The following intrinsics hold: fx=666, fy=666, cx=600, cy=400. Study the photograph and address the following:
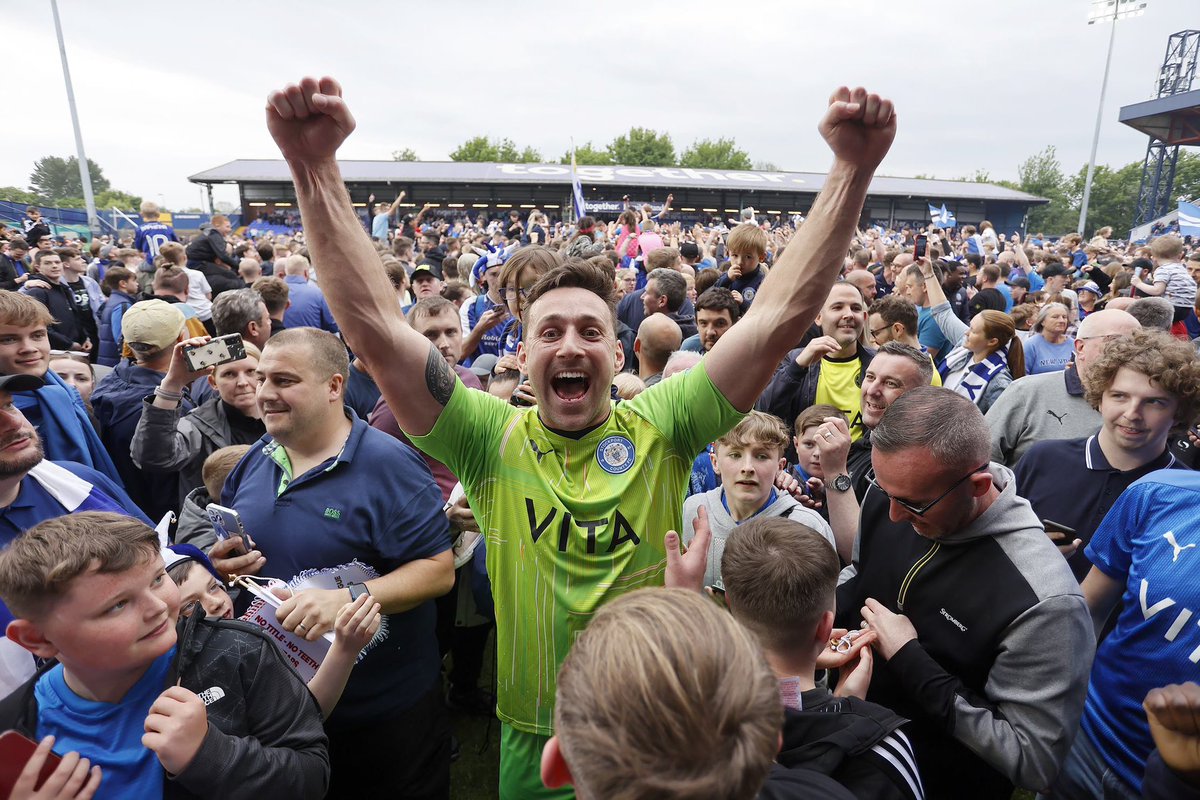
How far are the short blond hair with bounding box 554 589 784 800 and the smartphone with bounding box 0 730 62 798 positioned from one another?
1.21m

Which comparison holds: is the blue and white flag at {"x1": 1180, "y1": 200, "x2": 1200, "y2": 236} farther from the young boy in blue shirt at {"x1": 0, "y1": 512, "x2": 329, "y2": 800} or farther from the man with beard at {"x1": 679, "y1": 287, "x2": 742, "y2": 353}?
the young boy in blue shirt at {"x1": 0, "y1": 512, "x2": 329, "y2": 800}

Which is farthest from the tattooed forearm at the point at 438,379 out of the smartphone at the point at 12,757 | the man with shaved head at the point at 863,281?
the man with shaved head at the point at 863,281

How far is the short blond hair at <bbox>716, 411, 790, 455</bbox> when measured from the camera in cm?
299

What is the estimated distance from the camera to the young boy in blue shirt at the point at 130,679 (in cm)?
154

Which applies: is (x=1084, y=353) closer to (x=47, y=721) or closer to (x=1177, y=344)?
(x=1177, y=344)

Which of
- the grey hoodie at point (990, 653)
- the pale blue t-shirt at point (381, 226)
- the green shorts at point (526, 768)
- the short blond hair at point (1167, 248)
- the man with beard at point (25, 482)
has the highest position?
the pale blue t-shirt at point (381, 226)

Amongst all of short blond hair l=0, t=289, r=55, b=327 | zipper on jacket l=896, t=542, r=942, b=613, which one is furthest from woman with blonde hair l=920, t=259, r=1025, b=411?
short blond hair l=0, t=289, r=55, b=327

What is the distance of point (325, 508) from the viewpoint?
95.7 inches

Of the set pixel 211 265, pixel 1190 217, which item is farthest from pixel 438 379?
pixel 1190 217

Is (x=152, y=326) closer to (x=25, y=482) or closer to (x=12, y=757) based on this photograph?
(x=25, y=482)

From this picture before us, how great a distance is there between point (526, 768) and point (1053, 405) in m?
3.46

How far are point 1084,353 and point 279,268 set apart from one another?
9.15 m

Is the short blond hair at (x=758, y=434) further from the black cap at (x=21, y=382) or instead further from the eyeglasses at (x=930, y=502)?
the black cap at (x=21, y=382)

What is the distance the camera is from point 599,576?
189 centimetres
